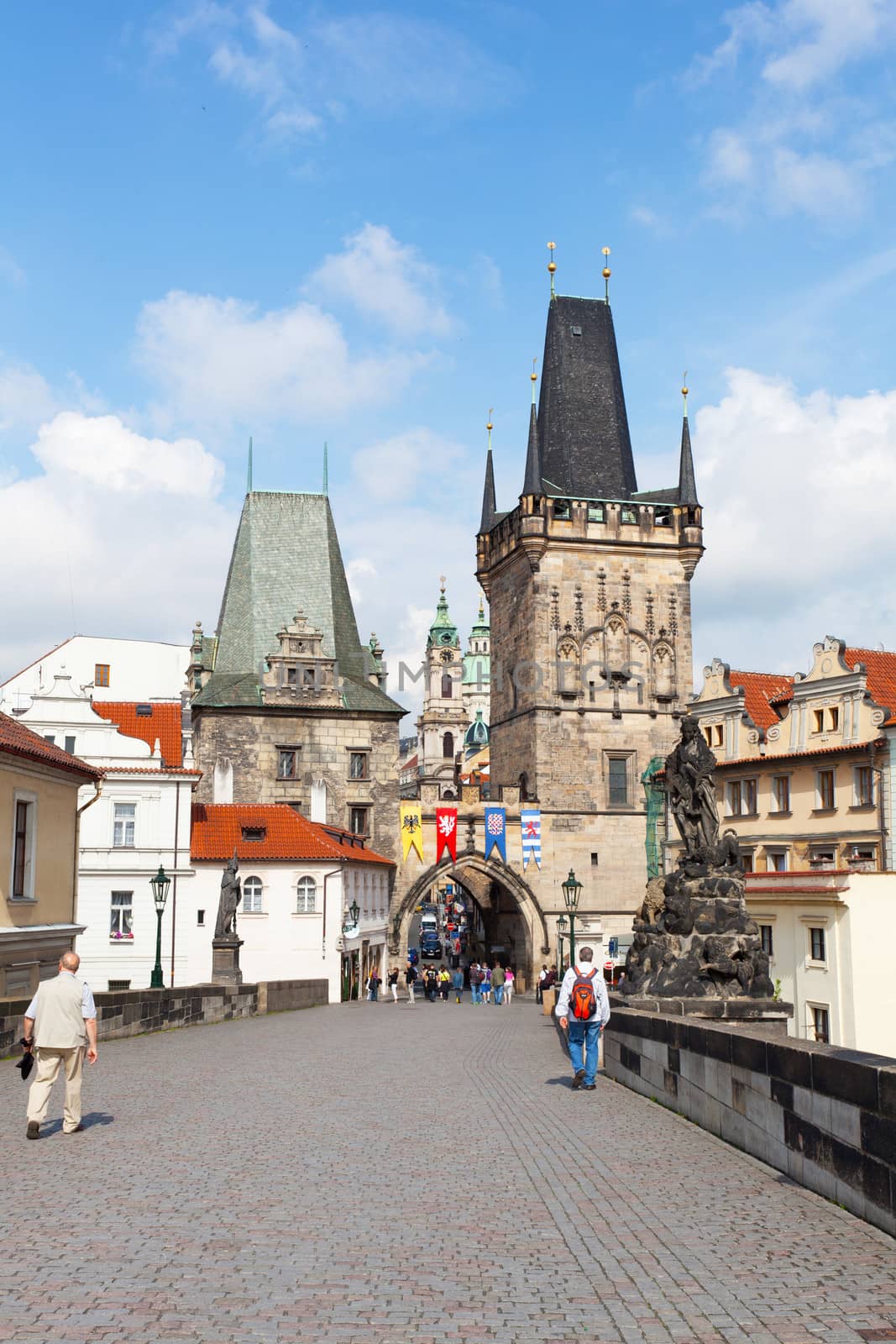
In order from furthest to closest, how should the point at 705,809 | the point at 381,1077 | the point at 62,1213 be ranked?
the point at 705,809 → the point at 381,1077 → the point at 62,1213

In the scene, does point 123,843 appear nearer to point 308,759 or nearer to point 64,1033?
point 308,759

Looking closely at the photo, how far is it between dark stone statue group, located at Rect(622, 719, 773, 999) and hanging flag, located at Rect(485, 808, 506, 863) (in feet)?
123

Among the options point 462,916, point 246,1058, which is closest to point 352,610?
point 246,1058

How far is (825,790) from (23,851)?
77.4ft

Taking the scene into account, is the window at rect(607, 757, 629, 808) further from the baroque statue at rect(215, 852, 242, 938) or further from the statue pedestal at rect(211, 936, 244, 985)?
the statue pedestal at rect(211, 936, 244, 985)

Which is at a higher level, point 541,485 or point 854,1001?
point 541,485

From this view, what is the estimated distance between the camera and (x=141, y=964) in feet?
134

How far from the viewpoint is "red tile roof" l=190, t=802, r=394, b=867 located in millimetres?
43625

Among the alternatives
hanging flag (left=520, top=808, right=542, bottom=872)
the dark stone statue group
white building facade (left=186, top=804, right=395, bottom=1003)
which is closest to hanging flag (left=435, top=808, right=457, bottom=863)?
hanging flag (left=520, top=808, right=542, bottom=872)

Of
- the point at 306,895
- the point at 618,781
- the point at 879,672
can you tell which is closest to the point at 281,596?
the point at 618,781

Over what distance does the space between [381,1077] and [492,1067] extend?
7.05 ft

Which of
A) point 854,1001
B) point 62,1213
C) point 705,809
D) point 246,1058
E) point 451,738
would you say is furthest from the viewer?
point 451,738

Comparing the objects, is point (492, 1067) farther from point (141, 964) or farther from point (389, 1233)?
point (141, 964)

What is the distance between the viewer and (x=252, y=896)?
4362 cm
